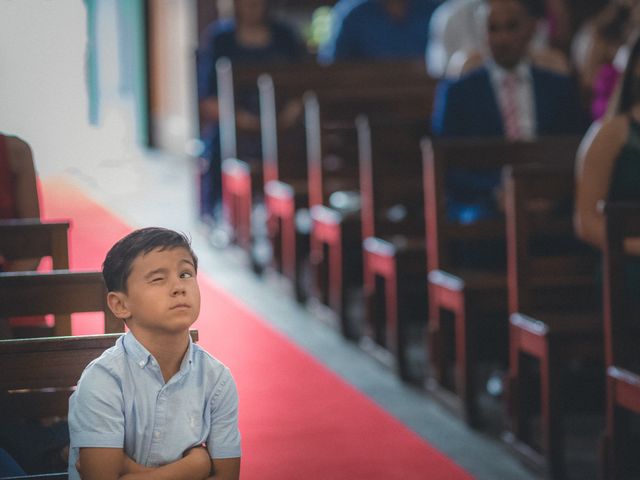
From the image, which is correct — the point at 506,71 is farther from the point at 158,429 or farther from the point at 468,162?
the point at 158,429

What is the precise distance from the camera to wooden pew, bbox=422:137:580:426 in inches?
193

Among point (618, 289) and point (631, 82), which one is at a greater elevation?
point (631, 82)

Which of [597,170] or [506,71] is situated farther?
[506,71]

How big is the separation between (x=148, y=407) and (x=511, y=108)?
348cm

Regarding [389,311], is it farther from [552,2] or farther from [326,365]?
[552,2]

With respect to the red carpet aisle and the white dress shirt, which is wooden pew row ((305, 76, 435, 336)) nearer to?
the red carpet aisle

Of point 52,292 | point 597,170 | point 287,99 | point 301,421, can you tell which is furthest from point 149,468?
point 287,99

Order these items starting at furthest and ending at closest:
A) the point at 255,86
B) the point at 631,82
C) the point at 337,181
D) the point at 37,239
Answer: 1. the point at 255,86
2. the point at 337,181
3. the point at 631,82
4. the point at 37,239

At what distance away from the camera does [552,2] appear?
9273mm

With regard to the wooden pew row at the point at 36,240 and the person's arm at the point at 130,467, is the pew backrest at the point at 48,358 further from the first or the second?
the wooden pew row at the point at 36,240

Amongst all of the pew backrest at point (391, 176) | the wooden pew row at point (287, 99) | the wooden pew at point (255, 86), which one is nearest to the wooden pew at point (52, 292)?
the pew backrest at point (391, 176)

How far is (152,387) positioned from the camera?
2332 millimetres

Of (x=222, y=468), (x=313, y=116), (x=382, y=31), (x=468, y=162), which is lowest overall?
(x=222, y=468)

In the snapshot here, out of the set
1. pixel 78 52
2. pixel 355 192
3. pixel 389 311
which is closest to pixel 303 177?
pixel 355 192
